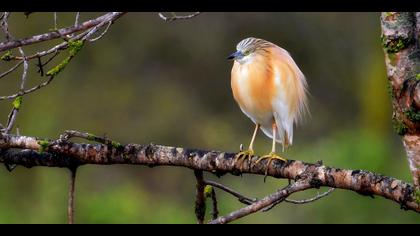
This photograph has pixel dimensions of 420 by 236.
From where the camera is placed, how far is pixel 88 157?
3371mm

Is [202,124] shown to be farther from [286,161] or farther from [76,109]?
[286,161]

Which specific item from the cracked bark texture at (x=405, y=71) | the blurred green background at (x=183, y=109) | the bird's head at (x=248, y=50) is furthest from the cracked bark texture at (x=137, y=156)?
the blurred green background at (x=183, y=109)

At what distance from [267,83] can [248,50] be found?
0.73 ft

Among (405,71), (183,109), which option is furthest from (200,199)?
(183,109)

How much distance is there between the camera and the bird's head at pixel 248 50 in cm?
411

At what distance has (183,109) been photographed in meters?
→ 9.23

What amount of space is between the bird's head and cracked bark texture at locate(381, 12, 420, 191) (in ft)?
4.06

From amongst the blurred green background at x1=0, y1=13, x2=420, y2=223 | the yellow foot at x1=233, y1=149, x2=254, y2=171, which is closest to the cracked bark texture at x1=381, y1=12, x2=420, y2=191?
the yellow foot at x1=233, y1=149, x2=254, y2=171

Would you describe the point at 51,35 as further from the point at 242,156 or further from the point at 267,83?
the point at 267,83

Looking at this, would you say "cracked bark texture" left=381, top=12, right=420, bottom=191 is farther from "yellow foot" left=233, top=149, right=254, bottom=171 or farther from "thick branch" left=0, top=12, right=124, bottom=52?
"thick branch" left=0, top=12, right=124, bottom=52

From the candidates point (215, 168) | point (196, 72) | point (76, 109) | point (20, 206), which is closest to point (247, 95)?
point (215, 168)

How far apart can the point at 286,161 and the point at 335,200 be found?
3844 millimetres

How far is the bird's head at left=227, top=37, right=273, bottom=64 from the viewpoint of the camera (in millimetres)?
4113
